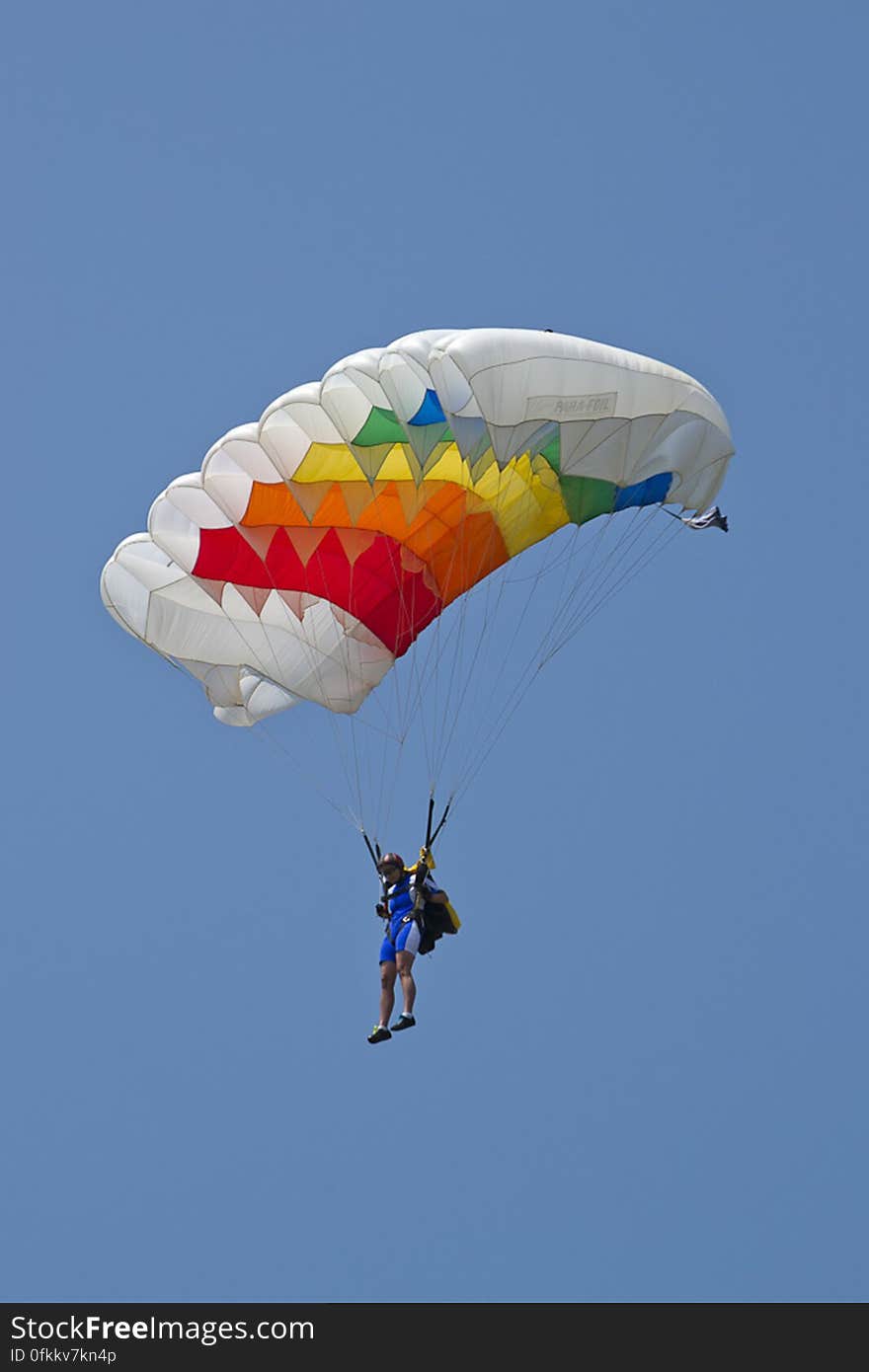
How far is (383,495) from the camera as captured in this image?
17281 mm

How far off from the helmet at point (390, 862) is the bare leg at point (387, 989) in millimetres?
697

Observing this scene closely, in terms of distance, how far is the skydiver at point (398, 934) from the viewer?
1633 cm

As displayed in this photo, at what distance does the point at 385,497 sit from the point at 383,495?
0.07 ft

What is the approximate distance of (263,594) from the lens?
58.7 ft

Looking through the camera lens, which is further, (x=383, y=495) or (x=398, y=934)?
(x=383, y=495)

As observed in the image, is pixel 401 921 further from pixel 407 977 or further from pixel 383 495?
pixel 383 495

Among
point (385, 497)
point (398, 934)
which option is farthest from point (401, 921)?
point (385, 497)

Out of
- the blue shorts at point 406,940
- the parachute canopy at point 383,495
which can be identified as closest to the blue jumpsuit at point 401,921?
the blue shorts at point 406,940

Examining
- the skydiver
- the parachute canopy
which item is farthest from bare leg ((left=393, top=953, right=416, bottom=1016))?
the parachute canopy

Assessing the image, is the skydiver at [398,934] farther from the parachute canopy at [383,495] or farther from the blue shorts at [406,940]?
the parachute canopy at [383,495]

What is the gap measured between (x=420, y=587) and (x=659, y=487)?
2.14 metres

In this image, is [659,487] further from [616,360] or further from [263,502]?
[263,502]
